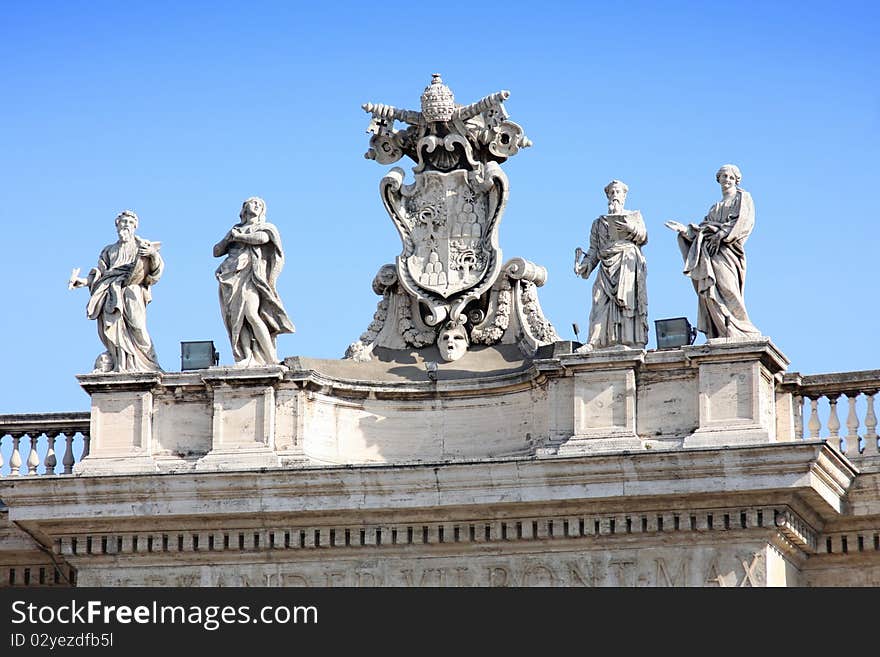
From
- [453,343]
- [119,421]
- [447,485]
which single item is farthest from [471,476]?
[119,421]

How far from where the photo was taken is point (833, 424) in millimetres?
32875

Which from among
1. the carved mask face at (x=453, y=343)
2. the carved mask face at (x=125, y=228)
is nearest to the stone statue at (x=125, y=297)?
the carved mask face at (x=125, y=228)

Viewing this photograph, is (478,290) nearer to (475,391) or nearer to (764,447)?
(475,391)

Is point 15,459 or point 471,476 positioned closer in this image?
point 471,476

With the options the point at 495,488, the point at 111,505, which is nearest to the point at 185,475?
the point at 111,505

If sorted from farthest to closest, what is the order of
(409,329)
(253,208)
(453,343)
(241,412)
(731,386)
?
(409,329) → (453,343) → (253,208) → (241,412) → (731,386)

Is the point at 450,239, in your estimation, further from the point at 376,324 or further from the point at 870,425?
the point at 870,425

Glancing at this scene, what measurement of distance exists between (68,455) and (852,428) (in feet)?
25.0

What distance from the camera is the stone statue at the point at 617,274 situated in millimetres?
32688

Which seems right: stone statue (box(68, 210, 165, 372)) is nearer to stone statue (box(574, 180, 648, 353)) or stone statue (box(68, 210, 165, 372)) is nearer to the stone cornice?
the stone cornice

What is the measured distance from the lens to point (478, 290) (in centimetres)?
3384

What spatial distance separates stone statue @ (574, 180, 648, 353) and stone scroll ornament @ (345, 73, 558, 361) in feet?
3.20

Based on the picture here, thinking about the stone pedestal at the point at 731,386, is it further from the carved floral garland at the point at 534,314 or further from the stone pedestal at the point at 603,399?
the carved floral garland at the point at 534,314
